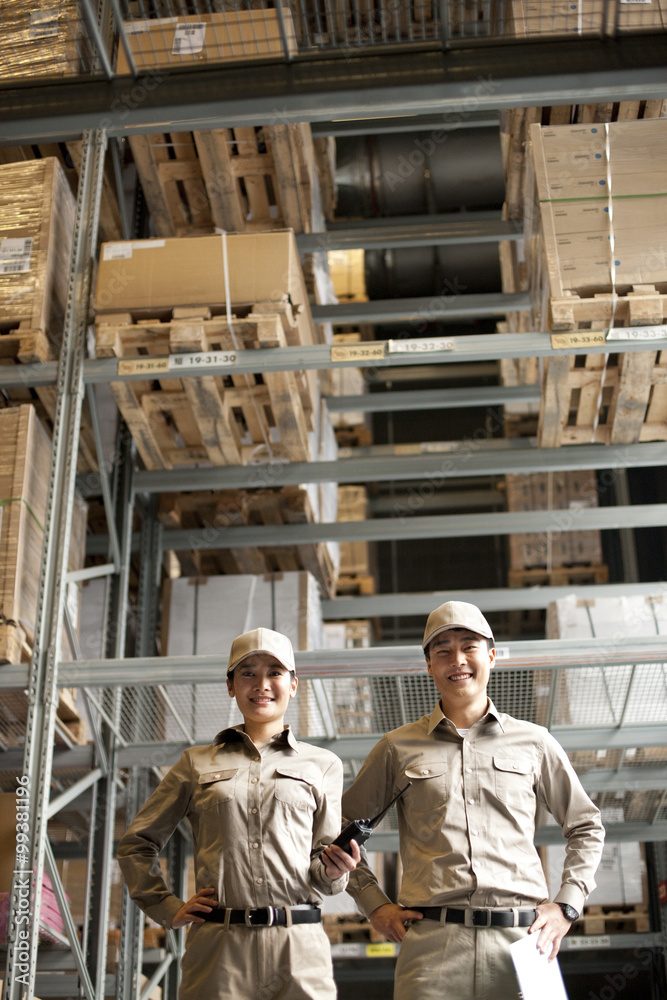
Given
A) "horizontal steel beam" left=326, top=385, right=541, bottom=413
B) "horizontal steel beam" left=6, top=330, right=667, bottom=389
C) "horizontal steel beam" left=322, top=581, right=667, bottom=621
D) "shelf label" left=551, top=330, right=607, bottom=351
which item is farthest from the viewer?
"horizontal steel beam" left=326, top=385, right=541, bottom=413

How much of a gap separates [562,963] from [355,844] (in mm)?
9421

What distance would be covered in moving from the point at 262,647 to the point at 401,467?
14.0ft

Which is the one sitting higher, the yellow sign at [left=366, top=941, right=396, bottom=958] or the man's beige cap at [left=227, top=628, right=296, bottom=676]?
the man's beige cap at [left=227, top=628, right=296, bottom=676]

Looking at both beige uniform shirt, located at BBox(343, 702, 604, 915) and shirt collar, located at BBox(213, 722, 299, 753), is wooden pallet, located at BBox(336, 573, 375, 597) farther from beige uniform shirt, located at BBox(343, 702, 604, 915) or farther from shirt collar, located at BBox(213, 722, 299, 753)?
beige uniform shirt, located at BBox(343, 702, 604, 915)

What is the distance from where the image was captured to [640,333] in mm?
5762

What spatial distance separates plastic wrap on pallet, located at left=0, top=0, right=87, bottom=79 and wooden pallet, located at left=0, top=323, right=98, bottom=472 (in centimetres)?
198

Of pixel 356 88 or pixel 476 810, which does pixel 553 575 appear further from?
pixel 476 810

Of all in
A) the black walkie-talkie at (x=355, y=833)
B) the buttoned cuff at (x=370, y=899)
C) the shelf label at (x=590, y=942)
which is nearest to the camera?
the black walkie-talkie at (x=355, y=833)

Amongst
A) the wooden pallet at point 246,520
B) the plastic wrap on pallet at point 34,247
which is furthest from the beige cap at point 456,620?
the wooden pallet at point 246,520

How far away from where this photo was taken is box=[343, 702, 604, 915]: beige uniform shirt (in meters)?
3.09

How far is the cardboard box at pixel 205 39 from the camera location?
6.64 m

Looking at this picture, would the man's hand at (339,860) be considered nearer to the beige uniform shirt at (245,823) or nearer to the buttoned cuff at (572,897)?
the beige uniform shirt at (245,823)

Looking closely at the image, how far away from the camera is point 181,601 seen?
758 cm

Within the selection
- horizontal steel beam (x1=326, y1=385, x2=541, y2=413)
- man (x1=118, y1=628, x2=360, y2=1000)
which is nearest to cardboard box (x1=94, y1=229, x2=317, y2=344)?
horizontal steel beam (x1=326, y1=385, x2=541, y2=413)
